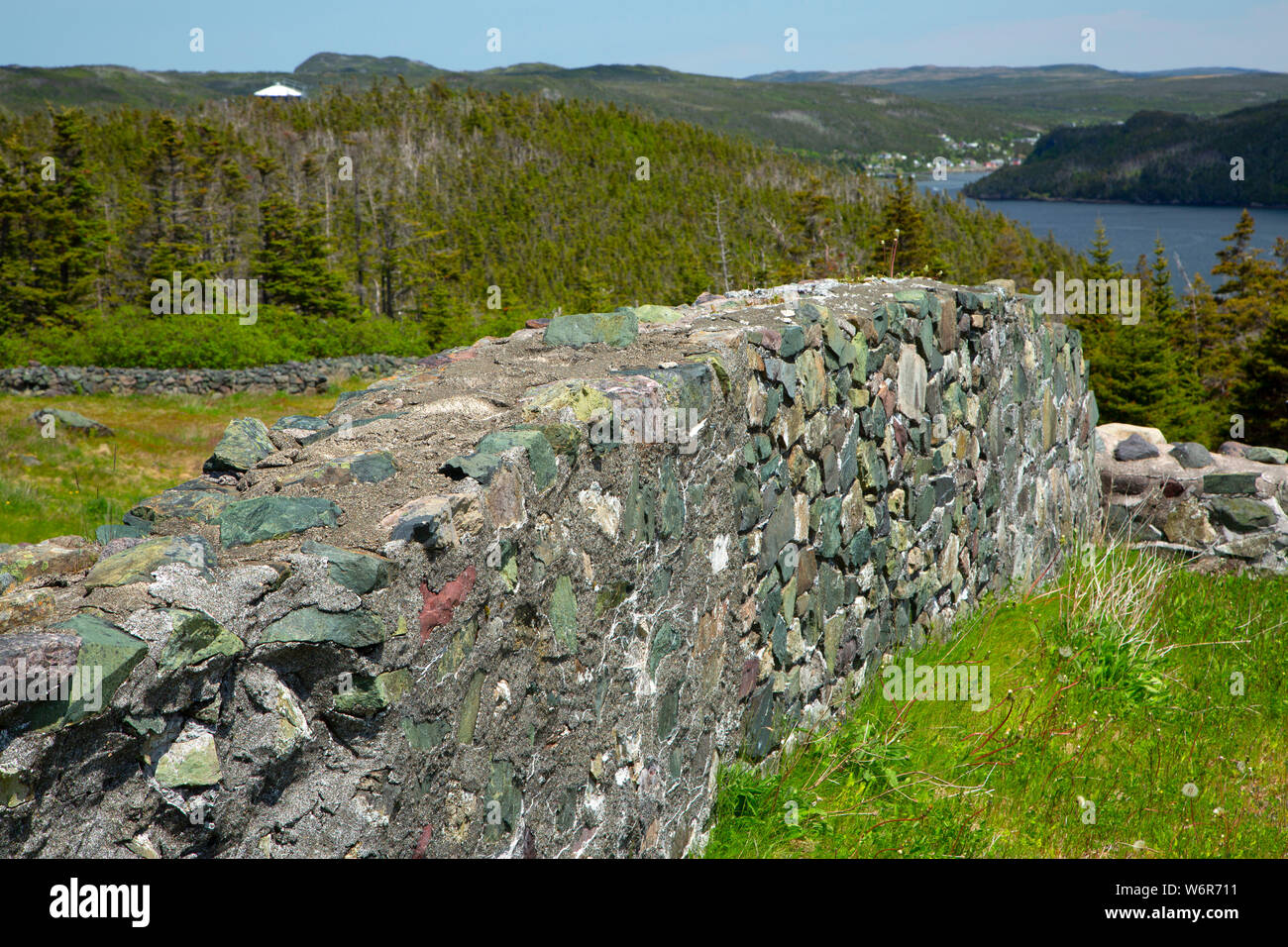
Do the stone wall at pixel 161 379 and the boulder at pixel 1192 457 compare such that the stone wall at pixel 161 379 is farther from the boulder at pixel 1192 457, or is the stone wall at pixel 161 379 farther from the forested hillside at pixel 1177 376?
the boulder at pixel 1192 457

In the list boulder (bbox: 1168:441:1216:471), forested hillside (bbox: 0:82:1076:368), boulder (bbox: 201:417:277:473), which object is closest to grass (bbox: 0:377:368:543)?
forested hillside (bbox: 0:82:1076:368)

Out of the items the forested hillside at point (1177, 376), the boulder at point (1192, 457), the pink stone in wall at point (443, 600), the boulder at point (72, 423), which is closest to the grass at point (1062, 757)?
the pink stone in wall at point (443, 600)

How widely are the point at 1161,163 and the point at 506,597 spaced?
602 ft

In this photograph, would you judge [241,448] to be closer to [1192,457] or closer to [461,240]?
[1192,457]

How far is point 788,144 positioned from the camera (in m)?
179

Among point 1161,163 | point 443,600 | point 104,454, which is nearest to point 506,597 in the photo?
point 443,600

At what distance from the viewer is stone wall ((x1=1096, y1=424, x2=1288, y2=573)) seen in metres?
8.45

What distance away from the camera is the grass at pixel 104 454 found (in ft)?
37.1

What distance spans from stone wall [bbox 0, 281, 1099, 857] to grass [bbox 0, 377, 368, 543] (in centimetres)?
512

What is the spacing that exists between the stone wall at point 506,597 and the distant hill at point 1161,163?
492 feet

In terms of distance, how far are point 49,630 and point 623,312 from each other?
3.00 m

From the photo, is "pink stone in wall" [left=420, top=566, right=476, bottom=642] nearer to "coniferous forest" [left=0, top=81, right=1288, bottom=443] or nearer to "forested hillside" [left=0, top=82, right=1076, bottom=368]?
"forested hillside" [left=0, top=82, right=1076, bottom=368]

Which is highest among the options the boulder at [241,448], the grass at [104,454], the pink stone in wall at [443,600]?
the boulder at [241,448]
